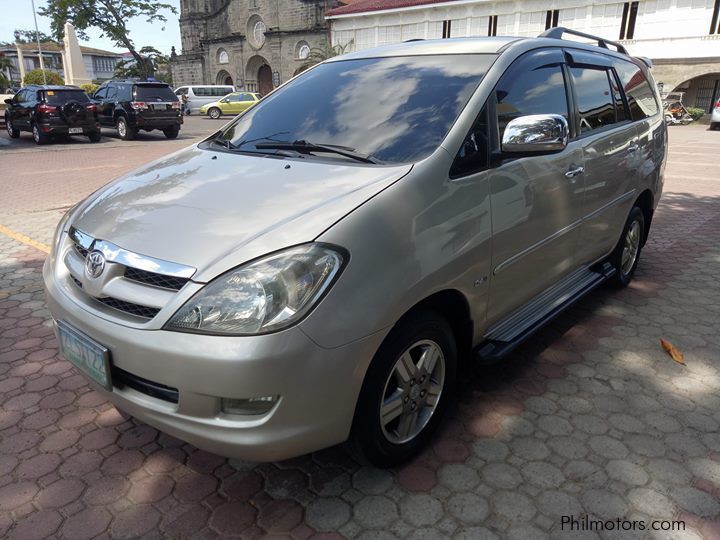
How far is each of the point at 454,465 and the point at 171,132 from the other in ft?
61.4

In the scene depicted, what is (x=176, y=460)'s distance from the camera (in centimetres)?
253

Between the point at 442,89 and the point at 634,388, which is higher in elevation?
the point at 442,89

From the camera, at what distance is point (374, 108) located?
282cm

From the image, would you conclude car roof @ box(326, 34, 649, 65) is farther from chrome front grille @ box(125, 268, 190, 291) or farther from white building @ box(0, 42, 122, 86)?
white building @ box(0, 42, 122, 86)

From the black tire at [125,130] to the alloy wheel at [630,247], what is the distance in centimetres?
1710


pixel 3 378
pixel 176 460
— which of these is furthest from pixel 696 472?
pixel 3 378

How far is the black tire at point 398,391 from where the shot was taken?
83.4 inches

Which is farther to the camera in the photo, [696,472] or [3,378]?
[3,378]

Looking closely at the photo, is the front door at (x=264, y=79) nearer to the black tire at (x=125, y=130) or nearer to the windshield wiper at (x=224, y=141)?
the black tire at (x=125, y=130)

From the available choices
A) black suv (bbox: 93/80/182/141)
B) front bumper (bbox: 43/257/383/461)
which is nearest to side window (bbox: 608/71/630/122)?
front bumper (bbox: 43/257/383/461)

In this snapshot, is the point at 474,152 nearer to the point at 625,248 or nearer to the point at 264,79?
the point at 625,248

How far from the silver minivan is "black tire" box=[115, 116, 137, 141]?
16.5 metres

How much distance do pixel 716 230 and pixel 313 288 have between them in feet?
21.7

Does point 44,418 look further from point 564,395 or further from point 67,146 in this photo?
point 67,146
